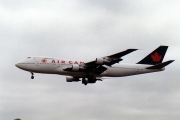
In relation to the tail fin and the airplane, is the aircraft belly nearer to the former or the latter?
the airplane

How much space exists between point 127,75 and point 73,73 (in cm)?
1005

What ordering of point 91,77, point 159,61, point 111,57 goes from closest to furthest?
point 111,57, point 91,77, point 159,61

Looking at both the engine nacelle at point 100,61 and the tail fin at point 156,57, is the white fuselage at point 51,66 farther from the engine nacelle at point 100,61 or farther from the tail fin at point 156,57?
the tail fin at point 156,57

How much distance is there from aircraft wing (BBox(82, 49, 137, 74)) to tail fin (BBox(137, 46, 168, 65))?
30.1 feet

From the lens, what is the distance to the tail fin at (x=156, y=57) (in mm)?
77375

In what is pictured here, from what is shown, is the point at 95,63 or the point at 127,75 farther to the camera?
the point at 127,75

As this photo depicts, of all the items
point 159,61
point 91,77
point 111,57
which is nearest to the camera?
point 111,57

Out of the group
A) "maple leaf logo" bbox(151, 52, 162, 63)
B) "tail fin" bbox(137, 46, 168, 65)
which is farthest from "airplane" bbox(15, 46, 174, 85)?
"maple leaf logo" bbox(151, 52, 162, 63)

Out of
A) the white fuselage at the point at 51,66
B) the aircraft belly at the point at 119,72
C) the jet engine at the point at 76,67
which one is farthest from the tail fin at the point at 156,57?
the jet engine at the point at 76,67

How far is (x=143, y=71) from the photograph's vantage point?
2958 inches

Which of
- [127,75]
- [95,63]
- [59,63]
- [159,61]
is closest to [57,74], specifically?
[59,63]

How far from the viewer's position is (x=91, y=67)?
233 feet

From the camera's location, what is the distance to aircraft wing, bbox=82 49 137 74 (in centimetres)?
6819

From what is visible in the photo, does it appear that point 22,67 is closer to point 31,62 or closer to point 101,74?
point 31,62
